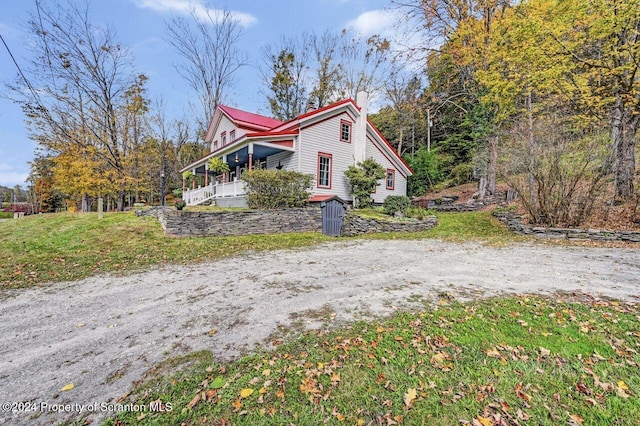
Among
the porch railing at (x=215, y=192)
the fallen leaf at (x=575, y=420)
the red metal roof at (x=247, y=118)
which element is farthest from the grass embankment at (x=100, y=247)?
the red metal roof at (x=247, y=118)

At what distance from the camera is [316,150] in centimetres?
1475

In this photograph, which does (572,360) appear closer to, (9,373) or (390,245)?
(9,373)

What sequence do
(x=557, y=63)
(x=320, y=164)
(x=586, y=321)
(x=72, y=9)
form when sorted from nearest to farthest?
(x=586, y=321)
(x=557, y=63)
(x=320, y=164)
(x=72, y=9)

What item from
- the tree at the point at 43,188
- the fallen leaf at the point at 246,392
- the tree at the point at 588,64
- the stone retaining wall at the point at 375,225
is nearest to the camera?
the fallen leaf at the point at 246,392

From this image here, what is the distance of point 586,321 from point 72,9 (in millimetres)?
26494

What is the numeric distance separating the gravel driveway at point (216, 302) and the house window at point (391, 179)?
1145 cm

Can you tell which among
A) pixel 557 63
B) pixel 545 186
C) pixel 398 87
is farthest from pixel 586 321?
pixel 398 87

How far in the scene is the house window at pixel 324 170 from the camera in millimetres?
14962

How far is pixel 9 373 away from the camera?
2.48 metres

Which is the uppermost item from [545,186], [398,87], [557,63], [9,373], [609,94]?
[398,87]

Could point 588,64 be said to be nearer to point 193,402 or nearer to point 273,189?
point 273,189

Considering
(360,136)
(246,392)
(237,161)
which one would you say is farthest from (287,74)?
(246,392)

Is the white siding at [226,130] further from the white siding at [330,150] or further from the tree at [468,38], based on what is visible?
the tree at [468,38]

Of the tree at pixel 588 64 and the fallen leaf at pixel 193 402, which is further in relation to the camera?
the tree at pixel 588 64
